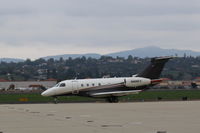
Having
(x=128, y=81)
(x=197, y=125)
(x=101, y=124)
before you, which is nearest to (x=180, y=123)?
(x=197, y=125)

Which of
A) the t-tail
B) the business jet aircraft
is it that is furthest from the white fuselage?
the t-tail

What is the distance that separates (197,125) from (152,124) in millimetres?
2064

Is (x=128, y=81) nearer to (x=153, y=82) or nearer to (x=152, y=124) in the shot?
(x=153, y=82)

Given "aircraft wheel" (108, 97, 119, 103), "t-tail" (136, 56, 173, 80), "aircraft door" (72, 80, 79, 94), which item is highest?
"t-tail" (136, 56, 173, 80)

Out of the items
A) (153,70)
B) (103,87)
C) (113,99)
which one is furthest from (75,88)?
(153,70)

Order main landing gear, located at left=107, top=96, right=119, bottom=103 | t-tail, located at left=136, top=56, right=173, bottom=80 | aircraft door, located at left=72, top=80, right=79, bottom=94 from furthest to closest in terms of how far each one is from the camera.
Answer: t-tail, located at left=136, top=56, right=173, bottom=80 → main landing gear, located at left=107, top=96, right=119, bottom=103 → aircraft door, located at left=72, top=80, right=79, bottom=94

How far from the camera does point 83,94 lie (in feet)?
184

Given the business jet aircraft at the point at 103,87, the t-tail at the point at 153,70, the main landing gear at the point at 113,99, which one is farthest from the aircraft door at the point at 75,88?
the t-tail at the point at 153,70

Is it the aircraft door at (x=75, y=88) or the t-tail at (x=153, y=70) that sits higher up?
the t-tail at (x=153, y=70)

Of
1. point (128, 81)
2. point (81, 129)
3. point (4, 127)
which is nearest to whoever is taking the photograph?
point (81, 129)

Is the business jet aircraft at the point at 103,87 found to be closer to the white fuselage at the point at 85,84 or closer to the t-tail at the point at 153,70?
the white fuselage at the point at 85,84

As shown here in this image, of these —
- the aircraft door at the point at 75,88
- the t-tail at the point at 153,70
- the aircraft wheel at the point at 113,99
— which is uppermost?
the t-tail at the point at 153,70

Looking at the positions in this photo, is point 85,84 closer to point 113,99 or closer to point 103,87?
point 103,87

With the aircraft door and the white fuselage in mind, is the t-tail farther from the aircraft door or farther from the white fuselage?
the aircraft door
